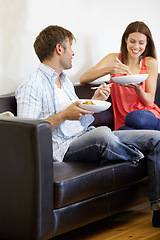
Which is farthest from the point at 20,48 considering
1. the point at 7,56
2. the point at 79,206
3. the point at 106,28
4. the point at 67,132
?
the point at 79,206

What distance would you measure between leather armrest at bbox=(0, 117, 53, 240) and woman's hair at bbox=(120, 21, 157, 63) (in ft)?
4.72

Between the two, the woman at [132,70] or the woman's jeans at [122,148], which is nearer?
the woman's jeans at [122,148]

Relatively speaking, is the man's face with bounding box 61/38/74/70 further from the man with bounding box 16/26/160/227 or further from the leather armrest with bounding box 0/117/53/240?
the leather armrest with bounding box 0/117/53/240

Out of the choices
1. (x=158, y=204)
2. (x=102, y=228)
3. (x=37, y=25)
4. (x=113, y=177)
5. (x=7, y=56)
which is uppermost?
(x=37, y=25)

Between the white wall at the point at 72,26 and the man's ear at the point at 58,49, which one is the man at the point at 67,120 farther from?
the white wall at the point at 72,26

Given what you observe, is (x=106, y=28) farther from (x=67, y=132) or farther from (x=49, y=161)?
(x=49, y=161)

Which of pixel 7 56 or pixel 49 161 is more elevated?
pixel 7 56

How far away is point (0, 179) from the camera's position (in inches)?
87.1

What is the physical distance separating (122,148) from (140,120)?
0.53 meters

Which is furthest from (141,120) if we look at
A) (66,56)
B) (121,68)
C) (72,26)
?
(72,26)

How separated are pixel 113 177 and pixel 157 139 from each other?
0.33 m

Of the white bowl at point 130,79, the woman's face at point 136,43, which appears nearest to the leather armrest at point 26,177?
the white bowl at point 130,79

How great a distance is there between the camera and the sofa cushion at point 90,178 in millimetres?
2135

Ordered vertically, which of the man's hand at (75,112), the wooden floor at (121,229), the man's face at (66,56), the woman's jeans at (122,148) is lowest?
the wooden floor at (121,229)
